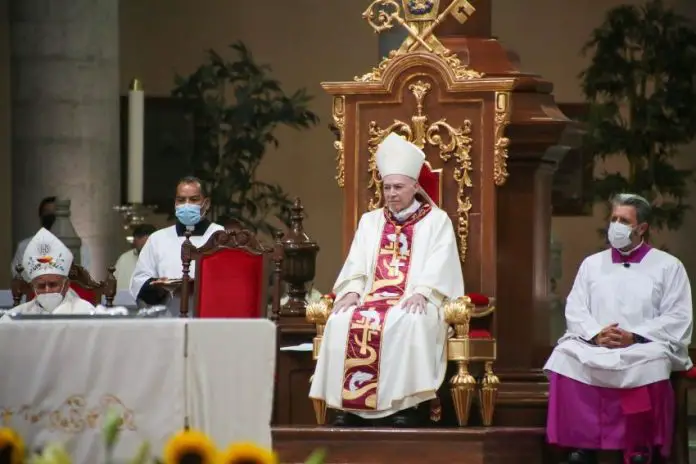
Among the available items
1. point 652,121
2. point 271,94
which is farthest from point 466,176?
point 271,94

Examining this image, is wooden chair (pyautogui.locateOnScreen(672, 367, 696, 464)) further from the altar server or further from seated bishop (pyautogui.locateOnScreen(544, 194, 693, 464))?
the altar server

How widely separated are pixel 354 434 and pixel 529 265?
137cm

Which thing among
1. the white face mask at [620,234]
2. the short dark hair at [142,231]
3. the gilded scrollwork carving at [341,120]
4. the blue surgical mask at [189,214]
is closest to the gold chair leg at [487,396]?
the white face mask at [620,234]

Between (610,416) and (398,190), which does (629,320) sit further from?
(398,190)

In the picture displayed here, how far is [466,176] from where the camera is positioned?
363 inches

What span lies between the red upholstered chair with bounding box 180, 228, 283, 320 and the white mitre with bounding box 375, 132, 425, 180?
31.9 inches

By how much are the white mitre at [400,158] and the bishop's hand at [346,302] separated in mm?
579

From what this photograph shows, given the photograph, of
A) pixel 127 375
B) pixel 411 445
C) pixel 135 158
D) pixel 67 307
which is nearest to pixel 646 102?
pixel 135 158

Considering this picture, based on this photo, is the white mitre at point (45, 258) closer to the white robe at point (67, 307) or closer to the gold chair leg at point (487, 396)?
the white robe at point (67, 307)

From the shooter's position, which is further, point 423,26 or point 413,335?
A: point 423,26

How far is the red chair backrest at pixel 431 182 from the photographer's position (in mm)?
9148

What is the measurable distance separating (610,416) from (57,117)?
7176 millimetres

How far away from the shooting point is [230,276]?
367 inches

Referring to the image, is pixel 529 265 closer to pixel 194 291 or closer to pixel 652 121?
pixel 194 291
